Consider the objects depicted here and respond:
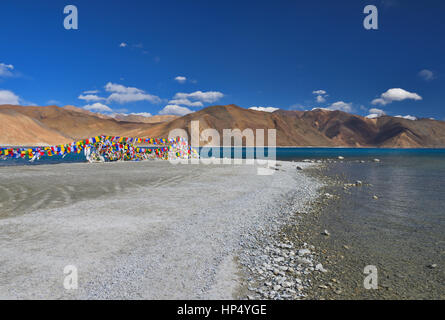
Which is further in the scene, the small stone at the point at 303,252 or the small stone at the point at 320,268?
the small stone at the point at 303,252

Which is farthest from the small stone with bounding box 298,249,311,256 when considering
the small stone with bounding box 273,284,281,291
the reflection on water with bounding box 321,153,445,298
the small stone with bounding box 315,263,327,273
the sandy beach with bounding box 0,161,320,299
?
the small stone with bounding box 273,284,281,291

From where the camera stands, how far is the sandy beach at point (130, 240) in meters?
4.27

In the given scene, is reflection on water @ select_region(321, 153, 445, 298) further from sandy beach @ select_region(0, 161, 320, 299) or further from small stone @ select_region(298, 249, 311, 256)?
sandy beach @ select_region(0, 161, 320, 299)

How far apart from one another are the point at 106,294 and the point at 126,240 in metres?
2.42

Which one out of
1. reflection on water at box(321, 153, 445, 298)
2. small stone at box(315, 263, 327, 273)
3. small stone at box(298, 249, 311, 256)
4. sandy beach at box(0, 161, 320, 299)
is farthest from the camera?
small stone at box(298, 249, 311, 256)

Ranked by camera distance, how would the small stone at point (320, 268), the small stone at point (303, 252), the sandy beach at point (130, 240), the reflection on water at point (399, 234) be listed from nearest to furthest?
the sandy beach at point (130, 240) < the reflection on water at point (399, 234) < the small stone at point (320, 268) < the small stone at point (303, 252)

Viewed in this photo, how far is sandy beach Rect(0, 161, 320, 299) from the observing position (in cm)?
427

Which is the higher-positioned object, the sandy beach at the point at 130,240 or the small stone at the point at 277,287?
the sandy beach at the point at 130,240

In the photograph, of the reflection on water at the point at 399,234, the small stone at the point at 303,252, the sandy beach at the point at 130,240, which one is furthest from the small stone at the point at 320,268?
the sandy beach at the point at 130,240

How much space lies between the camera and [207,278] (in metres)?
4.60

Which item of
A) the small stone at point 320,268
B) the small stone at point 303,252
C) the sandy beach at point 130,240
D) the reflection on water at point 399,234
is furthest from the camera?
the small stone at point 303,252

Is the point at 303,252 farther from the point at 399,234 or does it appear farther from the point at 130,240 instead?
the point at 130,240

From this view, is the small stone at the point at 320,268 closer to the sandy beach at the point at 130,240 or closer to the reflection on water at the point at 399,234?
the reflection on water at the point at 399,234
